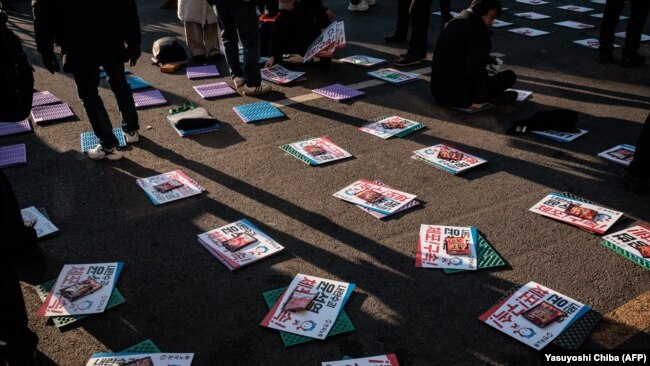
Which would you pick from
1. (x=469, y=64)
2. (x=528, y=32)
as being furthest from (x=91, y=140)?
(x=528, y=32)

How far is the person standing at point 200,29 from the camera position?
749cm

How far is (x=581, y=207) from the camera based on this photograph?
3924 millimetres

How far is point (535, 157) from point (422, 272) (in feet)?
6.84

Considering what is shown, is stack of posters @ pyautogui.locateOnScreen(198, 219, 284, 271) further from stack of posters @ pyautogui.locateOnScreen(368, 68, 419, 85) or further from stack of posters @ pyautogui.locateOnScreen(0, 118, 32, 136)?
stack of posters @ pyautogui.locateOnScreen(368, 68, 419, 85)

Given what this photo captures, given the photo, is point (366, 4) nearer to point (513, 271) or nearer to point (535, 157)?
point (535, 157)

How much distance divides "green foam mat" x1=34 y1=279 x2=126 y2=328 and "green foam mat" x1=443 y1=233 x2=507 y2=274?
6.29 ft

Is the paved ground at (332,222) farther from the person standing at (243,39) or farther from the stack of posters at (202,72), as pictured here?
the stack of posters at (202,72)

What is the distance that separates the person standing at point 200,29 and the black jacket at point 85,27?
10.8 feet

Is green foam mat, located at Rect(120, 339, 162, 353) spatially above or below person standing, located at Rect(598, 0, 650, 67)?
below

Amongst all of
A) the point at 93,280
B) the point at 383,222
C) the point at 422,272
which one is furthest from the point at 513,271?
the point at 93,280

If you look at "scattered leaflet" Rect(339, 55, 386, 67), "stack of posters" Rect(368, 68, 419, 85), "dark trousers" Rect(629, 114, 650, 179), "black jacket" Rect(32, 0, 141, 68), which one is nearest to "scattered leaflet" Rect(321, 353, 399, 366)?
"dark trousers" Rect(629, 114, 650, 179)

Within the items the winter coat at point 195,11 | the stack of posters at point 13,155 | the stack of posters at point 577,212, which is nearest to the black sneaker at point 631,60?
the stack of posters at point 577,212

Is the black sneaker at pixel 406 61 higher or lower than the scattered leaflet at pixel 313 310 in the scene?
higher

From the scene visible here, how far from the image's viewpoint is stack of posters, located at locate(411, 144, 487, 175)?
179 inches
